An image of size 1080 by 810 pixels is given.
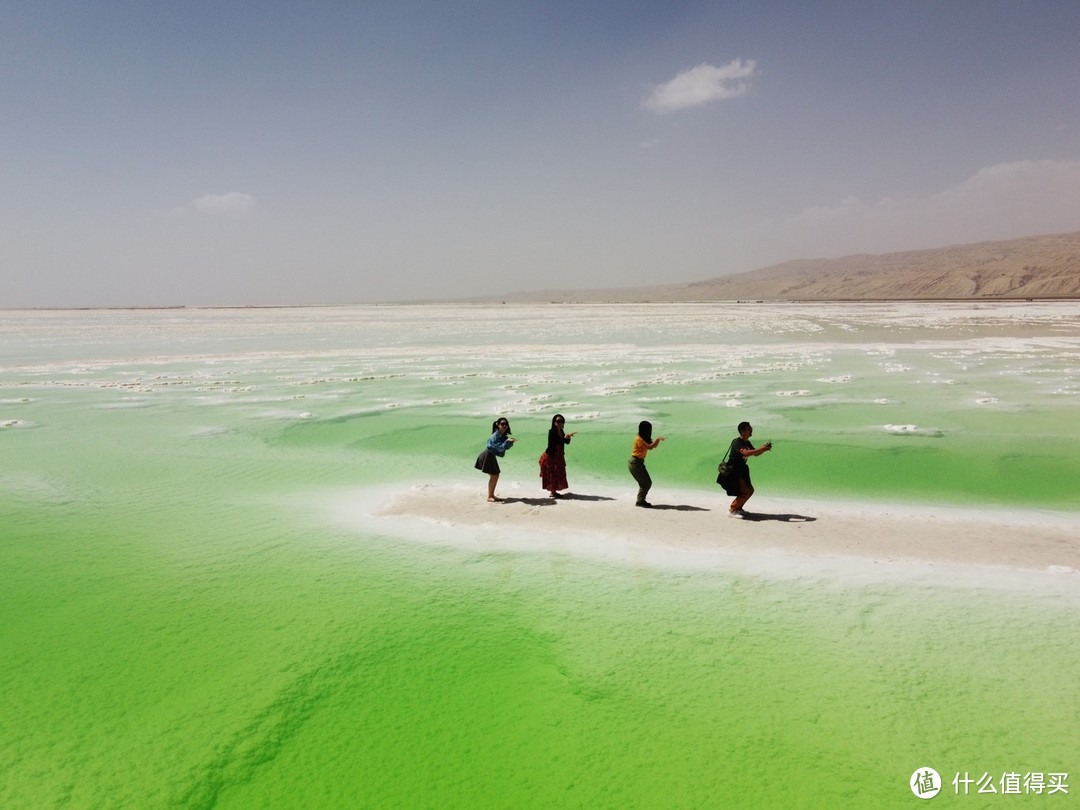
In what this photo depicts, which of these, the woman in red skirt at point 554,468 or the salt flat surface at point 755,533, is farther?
the woman in red skirt at point 554,468

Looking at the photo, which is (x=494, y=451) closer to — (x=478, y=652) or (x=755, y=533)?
(x=755, y=533)

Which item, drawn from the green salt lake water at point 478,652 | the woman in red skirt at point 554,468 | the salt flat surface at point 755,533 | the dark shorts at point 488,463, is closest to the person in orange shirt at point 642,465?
the salt flat surface at point 755,533

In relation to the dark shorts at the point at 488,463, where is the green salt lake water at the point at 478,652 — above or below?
below

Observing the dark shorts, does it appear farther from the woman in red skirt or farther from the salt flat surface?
the woman in red skirt

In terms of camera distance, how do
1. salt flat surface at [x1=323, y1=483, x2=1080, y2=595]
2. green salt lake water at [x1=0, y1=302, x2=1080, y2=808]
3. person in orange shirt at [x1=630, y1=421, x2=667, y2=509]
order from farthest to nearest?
person in orange shirt at [x1=630, y1=421, x2=667, y2=509] < salt flat surface at [x1=323, y1=483, x2=1080, y2=595] < green salt lake water at [x1=0, y1=302, x2=1080, y2=808]

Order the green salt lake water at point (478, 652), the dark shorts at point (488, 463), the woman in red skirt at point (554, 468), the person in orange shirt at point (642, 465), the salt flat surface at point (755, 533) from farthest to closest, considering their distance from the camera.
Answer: the woman in red skirt at point (554, 468) → the dark shorts at point (488, 463) → the person in orange shirt at point (642, 465) → the salt flat surface at point (755, 533) → the green salt lake water at point (478, 652)

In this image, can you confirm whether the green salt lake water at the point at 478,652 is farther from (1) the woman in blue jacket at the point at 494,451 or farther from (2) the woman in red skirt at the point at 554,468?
(1) the woman in blue jacket at the point at 494,451

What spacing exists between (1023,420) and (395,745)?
14.8m

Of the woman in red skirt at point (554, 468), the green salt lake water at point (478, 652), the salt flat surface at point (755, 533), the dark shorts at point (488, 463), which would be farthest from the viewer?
the woman in red skirt at point (554, 468)

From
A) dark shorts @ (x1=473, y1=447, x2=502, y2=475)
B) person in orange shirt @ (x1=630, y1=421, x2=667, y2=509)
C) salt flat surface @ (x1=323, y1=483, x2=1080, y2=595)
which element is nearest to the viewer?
salt flat surface @ (x1=323, y1=483, x2=1080, y2=595)

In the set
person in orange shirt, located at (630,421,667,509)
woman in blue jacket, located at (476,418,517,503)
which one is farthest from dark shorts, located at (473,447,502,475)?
person in orange shirt, located at (630,421,667,509)

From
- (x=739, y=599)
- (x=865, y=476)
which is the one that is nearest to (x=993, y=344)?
(x=865, y=476)

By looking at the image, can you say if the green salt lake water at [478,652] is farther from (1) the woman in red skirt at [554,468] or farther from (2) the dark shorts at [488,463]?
(2) the dark shorts at [488,463]

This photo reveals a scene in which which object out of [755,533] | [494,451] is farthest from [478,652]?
[494,451]
